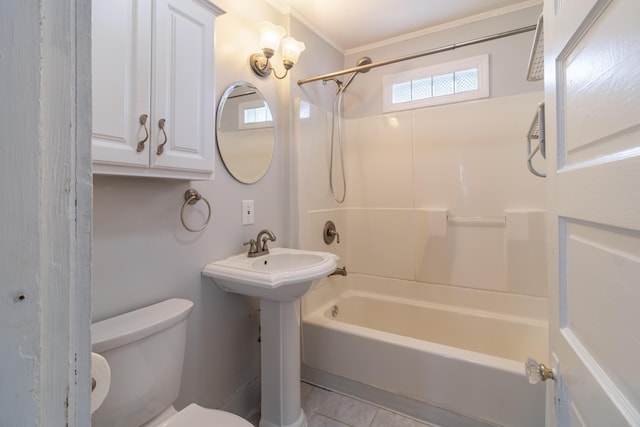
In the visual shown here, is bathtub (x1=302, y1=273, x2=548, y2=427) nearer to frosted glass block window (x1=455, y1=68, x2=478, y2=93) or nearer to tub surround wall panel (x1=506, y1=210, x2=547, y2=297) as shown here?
tub surround wall panel (x1=506, y1=210, x2=547, y2=297)

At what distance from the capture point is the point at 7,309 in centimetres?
28

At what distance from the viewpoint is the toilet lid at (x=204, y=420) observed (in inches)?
39.0

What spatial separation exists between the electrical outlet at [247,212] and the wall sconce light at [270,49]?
778 millimetres

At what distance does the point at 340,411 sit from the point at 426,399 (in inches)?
19.1

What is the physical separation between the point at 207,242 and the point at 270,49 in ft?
3.65

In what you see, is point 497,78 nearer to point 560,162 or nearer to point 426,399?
point 560,162

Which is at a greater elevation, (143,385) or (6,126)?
(6,126)

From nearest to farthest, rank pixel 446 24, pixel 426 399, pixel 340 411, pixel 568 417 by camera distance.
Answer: pixel 568 417
pixel 426 399
pixel 340 411
pixel 446 24

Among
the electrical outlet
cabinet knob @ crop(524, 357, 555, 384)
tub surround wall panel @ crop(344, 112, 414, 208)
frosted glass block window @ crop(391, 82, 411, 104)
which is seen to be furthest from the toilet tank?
frosted glass block window @ crop(391, 82, 411, 104)

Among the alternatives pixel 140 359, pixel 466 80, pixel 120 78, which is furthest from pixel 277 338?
pixel 466 80

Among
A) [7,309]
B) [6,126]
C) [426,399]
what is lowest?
[426,399]

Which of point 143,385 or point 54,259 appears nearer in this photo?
point 54,259

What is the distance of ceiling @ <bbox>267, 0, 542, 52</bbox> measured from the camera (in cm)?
191

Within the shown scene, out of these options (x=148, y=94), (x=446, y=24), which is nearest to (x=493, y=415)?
(x=148, y=94)
